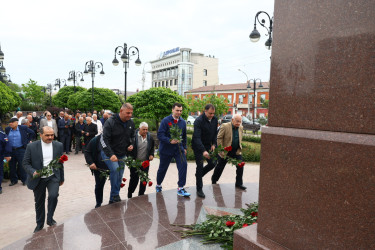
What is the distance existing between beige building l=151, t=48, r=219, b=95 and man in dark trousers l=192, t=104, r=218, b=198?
233ft

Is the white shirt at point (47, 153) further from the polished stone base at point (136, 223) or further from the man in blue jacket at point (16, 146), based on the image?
the man in blue jacket at point (16, 146)

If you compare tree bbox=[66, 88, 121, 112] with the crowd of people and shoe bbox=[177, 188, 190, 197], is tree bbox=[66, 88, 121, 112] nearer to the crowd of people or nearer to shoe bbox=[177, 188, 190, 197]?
the crowd of people

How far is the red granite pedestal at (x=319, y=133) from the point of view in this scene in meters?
1.78

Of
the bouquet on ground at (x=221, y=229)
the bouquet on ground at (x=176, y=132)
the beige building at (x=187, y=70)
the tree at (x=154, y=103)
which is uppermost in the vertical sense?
the beige building at (x=187, y=70)

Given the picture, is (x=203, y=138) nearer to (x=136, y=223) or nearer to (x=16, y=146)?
(x=136, y=223)

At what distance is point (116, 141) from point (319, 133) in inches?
153

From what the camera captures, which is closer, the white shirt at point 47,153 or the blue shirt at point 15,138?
the white shirt at point 47,153

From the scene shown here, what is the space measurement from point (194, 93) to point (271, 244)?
205ft

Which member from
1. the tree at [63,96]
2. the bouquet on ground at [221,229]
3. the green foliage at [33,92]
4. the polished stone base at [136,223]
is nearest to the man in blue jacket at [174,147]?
the polished stone base at [136,223]

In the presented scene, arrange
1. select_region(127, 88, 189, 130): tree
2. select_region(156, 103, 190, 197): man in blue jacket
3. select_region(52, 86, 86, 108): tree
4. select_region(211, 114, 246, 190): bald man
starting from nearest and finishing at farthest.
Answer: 1. select_region(156, 103, 190, 197): man in blue jacket
2. select_region(211, 114, 246, 190): bald man
3. select_region(127, 88, 189, 130): tree
4. select_region(52, 86, 86, 108): tree

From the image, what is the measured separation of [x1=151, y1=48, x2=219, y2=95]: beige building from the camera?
7662 centimetres

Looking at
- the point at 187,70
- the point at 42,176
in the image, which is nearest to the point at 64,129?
the point at 42,176

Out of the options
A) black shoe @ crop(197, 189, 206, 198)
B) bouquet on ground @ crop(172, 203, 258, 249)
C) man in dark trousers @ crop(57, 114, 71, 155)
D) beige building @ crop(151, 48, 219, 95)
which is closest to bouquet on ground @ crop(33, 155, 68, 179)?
bouquet on ground @ crop(172, 203, 258, 249)

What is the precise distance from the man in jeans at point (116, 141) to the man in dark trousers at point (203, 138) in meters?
1.39
